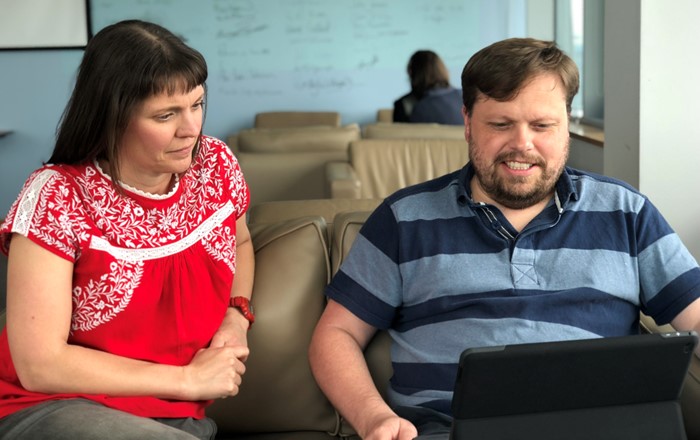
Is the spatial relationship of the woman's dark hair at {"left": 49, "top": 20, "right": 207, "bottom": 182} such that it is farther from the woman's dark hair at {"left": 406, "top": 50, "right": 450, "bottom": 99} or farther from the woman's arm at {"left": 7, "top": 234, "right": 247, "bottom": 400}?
the woman's dark hair at {"left": 406, "top": 50, "right": 450, "bottom": 99}

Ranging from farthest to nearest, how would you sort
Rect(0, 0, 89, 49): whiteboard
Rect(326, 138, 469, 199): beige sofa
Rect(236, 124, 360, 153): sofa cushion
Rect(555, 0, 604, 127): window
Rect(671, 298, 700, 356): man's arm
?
Rect(0, 0, 89, 49): whiteboard → Rect(555, 0, 604, 127): window → Rect(236, 124, 360, 153): sofa cushion → Rect(326, 138, 469, 199): beige sofa → Rect(671, 298, 700, 356): man's arm

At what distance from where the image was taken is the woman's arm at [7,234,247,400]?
157cm

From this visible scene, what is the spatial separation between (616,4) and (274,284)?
1.49 meters

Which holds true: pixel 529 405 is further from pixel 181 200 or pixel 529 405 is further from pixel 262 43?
pixel 262 43

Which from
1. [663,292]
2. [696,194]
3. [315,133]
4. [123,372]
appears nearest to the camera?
[123,372]

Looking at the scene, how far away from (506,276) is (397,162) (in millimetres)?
2679

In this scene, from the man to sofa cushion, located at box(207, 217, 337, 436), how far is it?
0.13 metres

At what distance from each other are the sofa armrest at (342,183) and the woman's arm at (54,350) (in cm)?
252

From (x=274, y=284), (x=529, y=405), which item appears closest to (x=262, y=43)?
(x=274, y=284)

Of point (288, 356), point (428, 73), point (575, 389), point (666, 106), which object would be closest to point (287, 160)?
point (428, 73)

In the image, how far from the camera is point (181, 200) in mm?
1794

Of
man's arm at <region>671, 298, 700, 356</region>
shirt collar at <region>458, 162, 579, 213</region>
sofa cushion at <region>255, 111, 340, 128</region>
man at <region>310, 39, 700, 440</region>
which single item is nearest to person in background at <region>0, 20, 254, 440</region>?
man at <region>310, 39, 700, 440</region>

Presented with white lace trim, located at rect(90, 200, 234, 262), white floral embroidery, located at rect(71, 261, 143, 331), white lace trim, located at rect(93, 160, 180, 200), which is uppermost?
white lace trim, located at rect(93, 160, 180, 200)

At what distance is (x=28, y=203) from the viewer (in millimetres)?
1608
